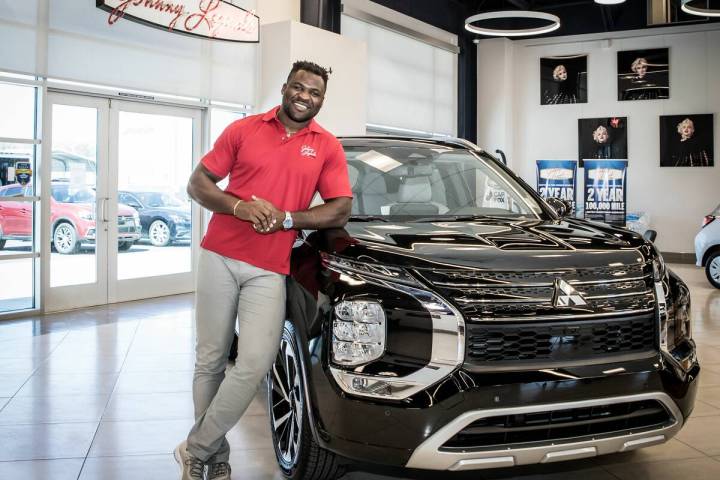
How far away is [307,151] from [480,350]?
96cm

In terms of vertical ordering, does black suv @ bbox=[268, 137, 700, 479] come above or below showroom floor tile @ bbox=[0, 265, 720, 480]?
above

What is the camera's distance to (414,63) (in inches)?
537

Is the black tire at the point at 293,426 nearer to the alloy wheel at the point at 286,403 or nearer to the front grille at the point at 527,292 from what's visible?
the alloy wheel at the point at 286,403

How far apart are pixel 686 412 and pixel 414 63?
1153cm

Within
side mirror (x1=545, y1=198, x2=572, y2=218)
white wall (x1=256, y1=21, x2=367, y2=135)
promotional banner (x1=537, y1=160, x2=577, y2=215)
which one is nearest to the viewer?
side mirror (x1=545, y1=198, x2=572, y2=218)

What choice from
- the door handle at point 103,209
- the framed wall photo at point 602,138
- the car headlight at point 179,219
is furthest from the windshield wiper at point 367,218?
the framed wall photo at point 602,138

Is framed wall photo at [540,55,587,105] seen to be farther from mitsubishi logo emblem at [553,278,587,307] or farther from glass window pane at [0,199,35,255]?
mitsubishi logo emblem at [553,278,587,307]

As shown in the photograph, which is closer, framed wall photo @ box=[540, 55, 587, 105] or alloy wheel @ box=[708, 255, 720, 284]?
alloy wheel @ box=[708, 255, 720, 284]

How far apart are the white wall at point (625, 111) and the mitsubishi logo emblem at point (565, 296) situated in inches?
498

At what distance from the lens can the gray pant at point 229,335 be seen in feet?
9.02

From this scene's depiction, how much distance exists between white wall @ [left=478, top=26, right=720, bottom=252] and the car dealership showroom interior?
19.5 ft

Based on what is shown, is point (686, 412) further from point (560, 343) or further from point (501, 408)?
point (501, 408)

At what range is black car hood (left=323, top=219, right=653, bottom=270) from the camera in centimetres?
252

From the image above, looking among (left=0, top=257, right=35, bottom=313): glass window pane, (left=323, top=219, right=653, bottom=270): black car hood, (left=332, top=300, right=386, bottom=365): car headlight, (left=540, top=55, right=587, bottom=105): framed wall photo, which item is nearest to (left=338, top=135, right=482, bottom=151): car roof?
(left=323, top=219, right=653, bottom=270): black car hood
